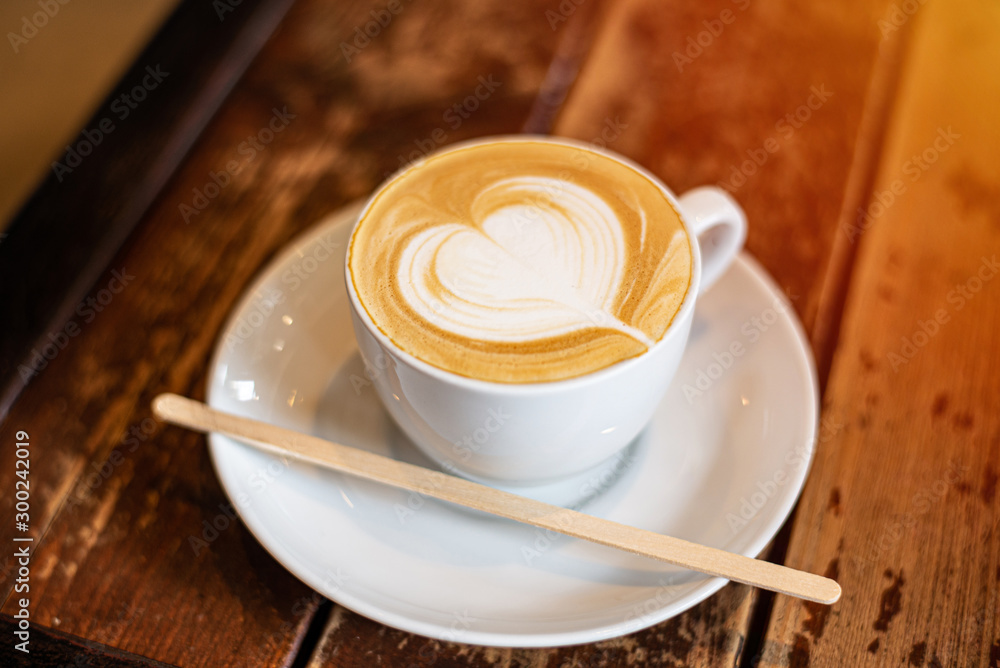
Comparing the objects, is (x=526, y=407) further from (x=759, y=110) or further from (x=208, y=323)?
(x=759, y=110)

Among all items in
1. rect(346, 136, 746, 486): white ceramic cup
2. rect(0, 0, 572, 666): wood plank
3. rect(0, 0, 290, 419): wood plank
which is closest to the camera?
rect(346, 136, 746, 486): white ceramic cup

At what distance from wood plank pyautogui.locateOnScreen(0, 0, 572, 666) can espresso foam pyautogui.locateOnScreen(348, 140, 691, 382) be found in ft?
1.00

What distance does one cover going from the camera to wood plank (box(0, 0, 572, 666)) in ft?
2.32

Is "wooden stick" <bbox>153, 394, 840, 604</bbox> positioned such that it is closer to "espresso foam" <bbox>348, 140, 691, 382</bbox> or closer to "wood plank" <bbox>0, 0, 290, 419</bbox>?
"espresso foam" <bbox>348, 140, 691, 382</bbox>

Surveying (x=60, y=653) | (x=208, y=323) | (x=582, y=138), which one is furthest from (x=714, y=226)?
(x=60, y=653)

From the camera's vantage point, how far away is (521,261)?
69 centimetres

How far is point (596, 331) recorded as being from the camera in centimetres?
64

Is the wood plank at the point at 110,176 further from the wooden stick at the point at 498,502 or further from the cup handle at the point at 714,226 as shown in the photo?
the cup handle at the point at 714,226

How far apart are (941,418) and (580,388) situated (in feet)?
1.60

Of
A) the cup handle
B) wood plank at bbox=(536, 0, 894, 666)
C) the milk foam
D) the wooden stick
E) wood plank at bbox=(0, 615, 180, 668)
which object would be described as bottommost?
wood plank at bbox=(0, 615, 180, 668)

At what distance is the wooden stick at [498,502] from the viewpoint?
0.61m

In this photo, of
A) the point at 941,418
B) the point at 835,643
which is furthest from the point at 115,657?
the point at 941,418

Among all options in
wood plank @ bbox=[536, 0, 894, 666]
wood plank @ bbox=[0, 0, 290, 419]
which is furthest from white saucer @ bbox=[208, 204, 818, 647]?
wood plank @ bbox=[0, 0, 290, 419]

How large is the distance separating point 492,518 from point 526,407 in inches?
6.9
